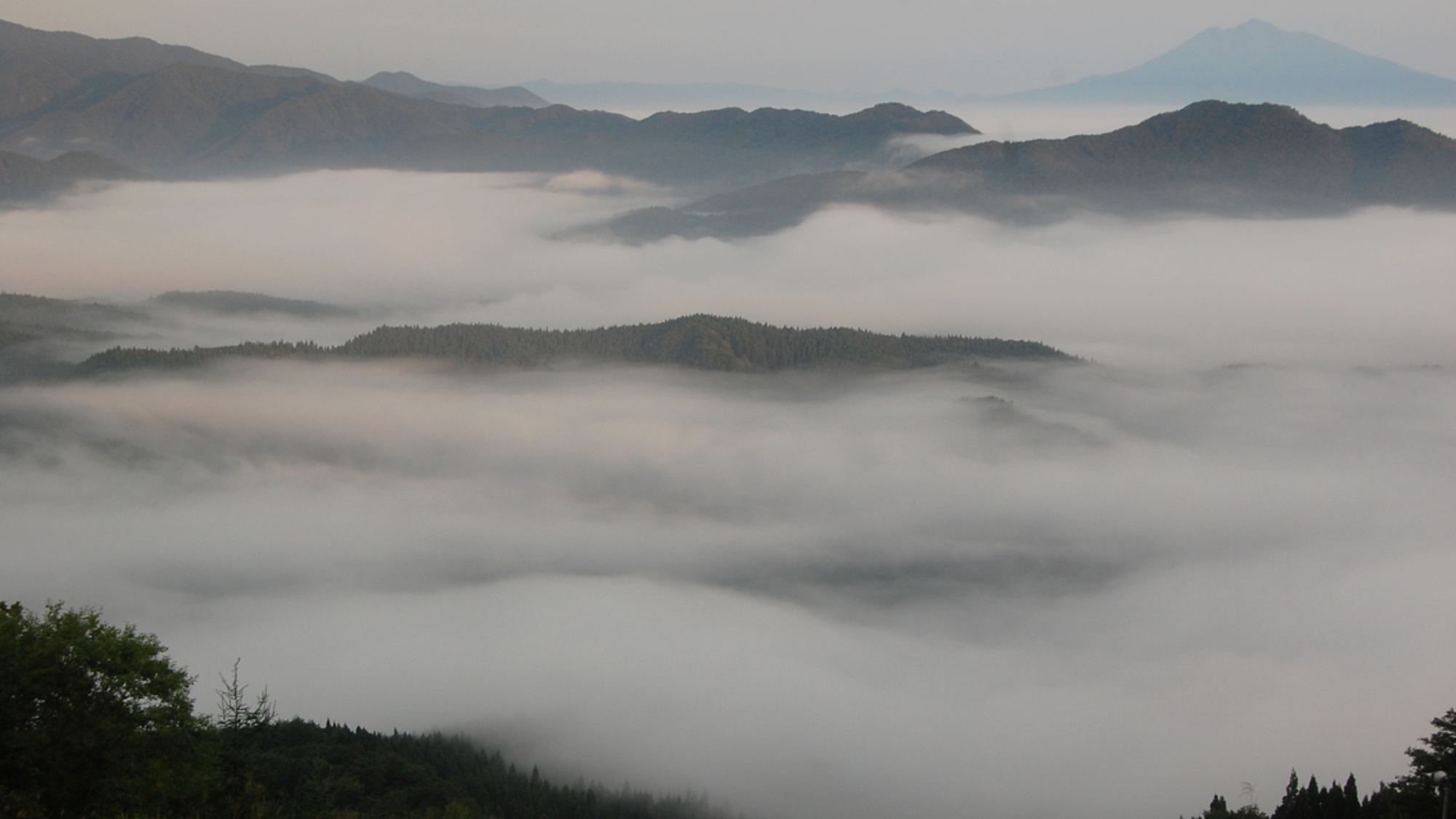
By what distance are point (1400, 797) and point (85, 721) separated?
2677 inches

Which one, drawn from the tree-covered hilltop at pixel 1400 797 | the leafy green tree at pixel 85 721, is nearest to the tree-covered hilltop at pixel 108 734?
the leafy green tree at pixel 85 721

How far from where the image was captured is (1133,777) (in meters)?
160

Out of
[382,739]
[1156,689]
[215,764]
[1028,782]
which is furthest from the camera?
[1156,689]

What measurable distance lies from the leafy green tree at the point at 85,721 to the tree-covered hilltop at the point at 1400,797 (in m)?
62.0

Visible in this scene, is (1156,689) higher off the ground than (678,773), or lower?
higher

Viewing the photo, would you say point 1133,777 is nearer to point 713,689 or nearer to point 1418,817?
point 713,689

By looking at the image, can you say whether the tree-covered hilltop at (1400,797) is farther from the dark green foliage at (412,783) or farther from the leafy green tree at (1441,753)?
the dark green foliage at (412,783)

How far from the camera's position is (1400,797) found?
64.6 m

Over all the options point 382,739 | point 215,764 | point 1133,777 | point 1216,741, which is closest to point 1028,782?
point 1133,777

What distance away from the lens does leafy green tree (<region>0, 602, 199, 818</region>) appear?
4138cm

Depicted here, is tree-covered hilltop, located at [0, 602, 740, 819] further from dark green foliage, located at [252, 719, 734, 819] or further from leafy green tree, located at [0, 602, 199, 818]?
dark green foliage, located at [252, 719, 734, 819]

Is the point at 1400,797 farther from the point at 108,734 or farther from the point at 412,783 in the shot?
the point at 412,783

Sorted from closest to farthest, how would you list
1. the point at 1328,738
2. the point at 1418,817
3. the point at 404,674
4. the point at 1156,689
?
the point at 1418,817
the point at 1328,738
the point at 404,674
the point at 1156,689

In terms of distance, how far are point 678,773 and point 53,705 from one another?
113266 millimetres
